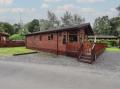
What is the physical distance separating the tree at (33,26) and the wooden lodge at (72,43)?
172ft

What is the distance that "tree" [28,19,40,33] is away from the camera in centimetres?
8426

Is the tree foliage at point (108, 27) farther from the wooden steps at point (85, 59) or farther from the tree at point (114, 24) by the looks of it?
the wooden steps at point (85, 59)

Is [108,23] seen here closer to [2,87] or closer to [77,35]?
[77,35]

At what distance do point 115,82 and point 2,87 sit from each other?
516cm

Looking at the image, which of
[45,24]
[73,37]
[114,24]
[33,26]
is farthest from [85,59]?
[33,26]

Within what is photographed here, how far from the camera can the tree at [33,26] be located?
84.3m

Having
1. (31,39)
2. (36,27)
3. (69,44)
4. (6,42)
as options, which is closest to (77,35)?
(69,44)

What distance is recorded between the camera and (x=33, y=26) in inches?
3428

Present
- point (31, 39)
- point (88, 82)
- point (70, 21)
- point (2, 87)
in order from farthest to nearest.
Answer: point (70, 21) → point (31, 39) → point (88, 82) → point (2, 87)

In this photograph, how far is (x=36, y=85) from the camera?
964cm

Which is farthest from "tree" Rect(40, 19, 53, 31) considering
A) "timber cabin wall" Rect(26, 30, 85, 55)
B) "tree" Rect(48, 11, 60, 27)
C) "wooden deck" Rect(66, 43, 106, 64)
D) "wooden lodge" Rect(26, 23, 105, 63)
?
"wooden deck" Rect(66, 43, 106, 64)

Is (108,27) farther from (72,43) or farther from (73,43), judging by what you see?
(73,43)

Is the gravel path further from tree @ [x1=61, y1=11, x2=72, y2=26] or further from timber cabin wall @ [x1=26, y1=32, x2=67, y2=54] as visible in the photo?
tree @ [x1=61, y1=11, x2=72, y2=26]

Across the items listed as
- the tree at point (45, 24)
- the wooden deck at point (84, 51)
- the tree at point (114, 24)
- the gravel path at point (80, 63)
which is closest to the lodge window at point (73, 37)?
the wooden deck at point (84, 51)
